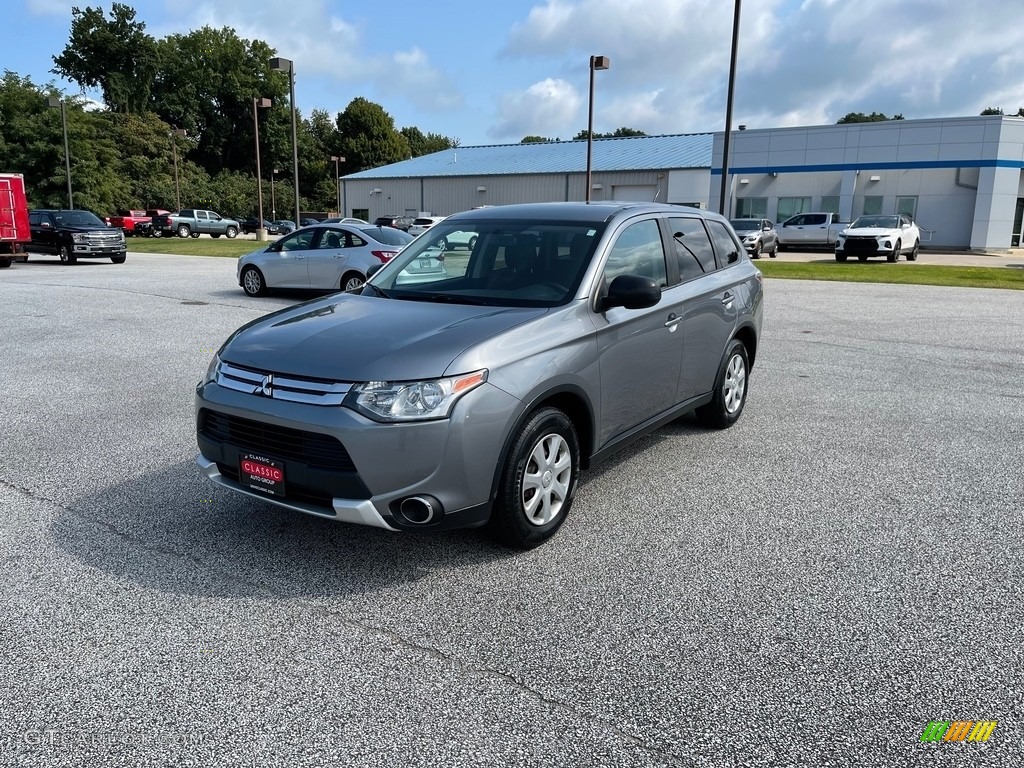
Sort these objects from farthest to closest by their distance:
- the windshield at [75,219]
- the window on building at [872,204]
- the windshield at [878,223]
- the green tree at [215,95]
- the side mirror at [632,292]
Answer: the green tree at [215,95], the window on building at [872,204], the windshield at [878,223], the windshield at [75,219], the side mirror at [632,292]

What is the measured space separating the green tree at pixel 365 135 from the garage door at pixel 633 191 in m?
53.0

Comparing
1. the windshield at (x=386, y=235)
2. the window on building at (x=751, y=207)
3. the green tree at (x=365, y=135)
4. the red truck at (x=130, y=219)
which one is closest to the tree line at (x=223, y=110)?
the green tree at (x=365, y=135)

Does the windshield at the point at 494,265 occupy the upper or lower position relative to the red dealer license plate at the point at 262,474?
upper

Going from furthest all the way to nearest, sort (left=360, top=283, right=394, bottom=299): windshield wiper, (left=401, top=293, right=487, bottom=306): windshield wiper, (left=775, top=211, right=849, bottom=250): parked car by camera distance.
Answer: (left=775, top=211, right=849, bottom=250): parked car
(left=360, top=283, right=394, bottom=299): windshield wiper
(left=401, top=293, right=487, bottom=306): windshield wiper

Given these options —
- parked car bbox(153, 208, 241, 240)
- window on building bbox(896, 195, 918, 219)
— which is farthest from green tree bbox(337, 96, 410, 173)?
window on building bbox(896, 195, 918, 219)

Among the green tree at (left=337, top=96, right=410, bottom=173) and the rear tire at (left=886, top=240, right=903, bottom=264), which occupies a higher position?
the green tree at (left=337, top=96, right=410, bottom=173)

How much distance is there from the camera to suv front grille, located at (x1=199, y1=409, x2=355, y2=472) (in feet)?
12.0

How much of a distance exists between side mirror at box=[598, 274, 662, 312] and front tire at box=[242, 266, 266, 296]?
42.0 feet

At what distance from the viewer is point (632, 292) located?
4.36m

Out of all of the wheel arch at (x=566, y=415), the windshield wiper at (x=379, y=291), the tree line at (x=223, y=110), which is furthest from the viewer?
the tree line at (x=223, y=110)

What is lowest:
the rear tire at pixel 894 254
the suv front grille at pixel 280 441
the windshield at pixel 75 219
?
the suv front grille at pixel 280 441

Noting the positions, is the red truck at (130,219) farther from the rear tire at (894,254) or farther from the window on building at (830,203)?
the rear tire at (894,254)

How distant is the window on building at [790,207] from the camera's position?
4531cm

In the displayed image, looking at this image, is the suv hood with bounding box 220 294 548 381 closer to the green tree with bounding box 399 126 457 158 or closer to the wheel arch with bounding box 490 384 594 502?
the wheel arch with bounding box 490 384 594 502
